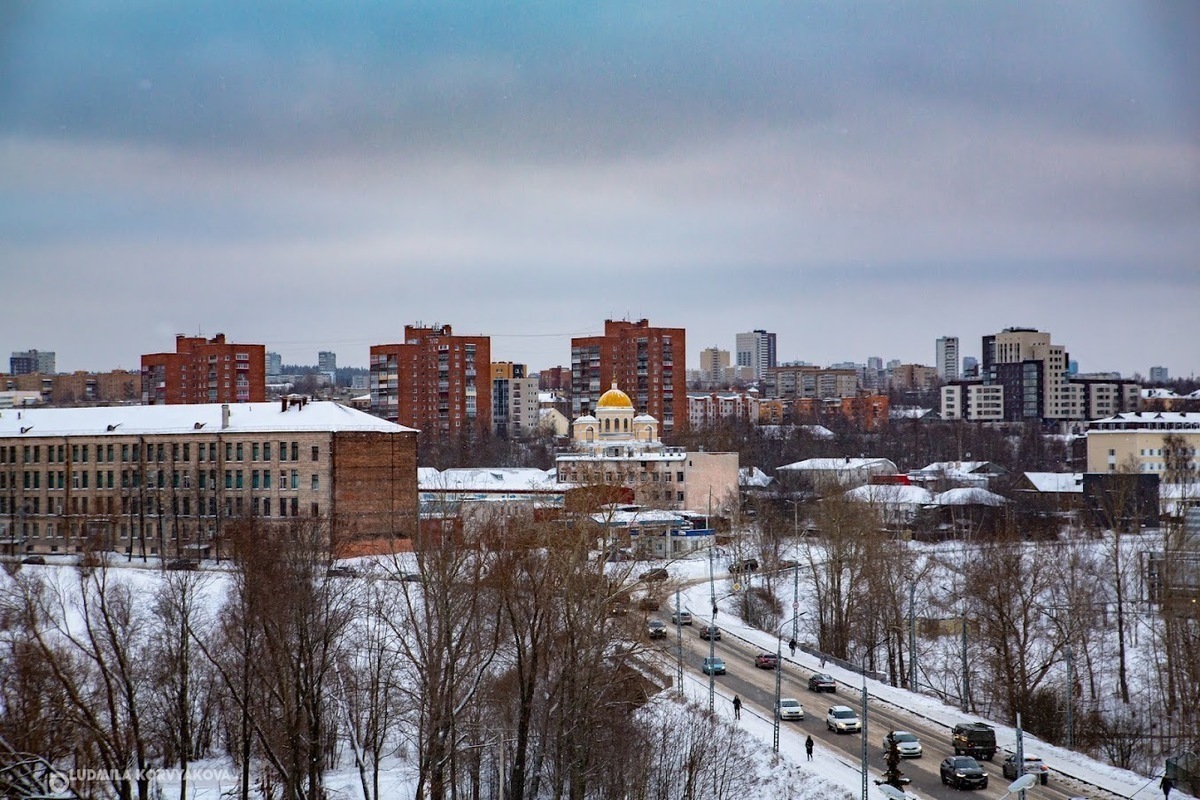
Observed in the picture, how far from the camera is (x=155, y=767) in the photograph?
30000 millimetres

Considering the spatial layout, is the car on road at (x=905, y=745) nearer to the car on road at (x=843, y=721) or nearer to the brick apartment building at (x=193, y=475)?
the car on road at (x=843, y=721)

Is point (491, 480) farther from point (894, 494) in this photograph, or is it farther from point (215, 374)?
point (215, 374)

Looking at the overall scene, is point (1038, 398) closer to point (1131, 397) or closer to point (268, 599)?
point (1131, 397)

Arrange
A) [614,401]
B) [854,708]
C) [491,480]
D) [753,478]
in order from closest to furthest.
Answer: [854,708]
[491,480]
[614,401]
[753,478]

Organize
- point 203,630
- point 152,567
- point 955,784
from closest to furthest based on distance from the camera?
point 955,784 → point 203,630 → point 152,567

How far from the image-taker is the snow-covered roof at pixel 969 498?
255 feet

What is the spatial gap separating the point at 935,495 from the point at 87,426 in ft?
173

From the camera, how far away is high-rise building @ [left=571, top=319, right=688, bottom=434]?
4449 inches

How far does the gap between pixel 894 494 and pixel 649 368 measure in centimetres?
3820

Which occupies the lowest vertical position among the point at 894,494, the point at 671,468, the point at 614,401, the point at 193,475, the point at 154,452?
the point at 894,494

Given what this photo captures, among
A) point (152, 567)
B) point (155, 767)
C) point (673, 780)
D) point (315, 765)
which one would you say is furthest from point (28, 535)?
point (673, 780)

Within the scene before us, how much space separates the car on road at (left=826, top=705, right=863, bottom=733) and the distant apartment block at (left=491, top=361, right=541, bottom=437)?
116 m

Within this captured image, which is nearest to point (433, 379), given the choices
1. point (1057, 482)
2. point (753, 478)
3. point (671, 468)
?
point (753, 478)

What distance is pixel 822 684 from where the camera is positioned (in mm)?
37031
